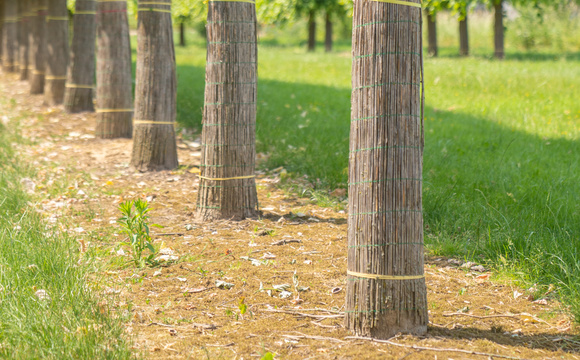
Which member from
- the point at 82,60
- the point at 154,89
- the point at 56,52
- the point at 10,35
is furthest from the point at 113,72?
the point at 10,35

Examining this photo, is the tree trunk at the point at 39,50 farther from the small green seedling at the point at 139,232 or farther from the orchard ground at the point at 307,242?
the small green seedling at the point at 139,232

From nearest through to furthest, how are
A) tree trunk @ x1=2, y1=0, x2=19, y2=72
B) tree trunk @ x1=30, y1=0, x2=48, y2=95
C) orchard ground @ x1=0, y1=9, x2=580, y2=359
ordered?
orchard ground @ x1=0, y1=9, x2=580, y2=359 < tree trunk @ x1=30, y1=0, x2=48, y2=95 < tree trunk @ x1=2, y1=0, x2=19, y2=72

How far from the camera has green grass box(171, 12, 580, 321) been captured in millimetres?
4750

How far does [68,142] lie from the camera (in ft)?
32.0

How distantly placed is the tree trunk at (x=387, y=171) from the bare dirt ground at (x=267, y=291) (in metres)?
0.23

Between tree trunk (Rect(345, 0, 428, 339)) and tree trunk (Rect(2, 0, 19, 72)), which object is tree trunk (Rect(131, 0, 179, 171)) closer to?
tree trunk (Rect(345, 0, 428, 339))

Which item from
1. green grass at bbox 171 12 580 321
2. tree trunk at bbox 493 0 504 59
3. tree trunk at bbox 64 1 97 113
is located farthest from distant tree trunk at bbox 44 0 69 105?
tree trunk at bbox 493 0 504 59

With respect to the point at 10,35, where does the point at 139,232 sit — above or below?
below

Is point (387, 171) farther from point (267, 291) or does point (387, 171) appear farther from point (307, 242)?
point (307, 242)

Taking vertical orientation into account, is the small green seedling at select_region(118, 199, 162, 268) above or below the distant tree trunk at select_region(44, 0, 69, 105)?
below

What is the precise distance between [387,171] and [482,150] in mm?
5162

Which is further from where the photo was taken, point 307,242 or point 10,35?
point 10,35

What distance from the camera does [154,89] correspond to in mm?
7480

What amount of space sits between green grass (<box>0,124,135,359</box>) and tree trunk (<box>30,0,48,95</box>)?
11933 mm
